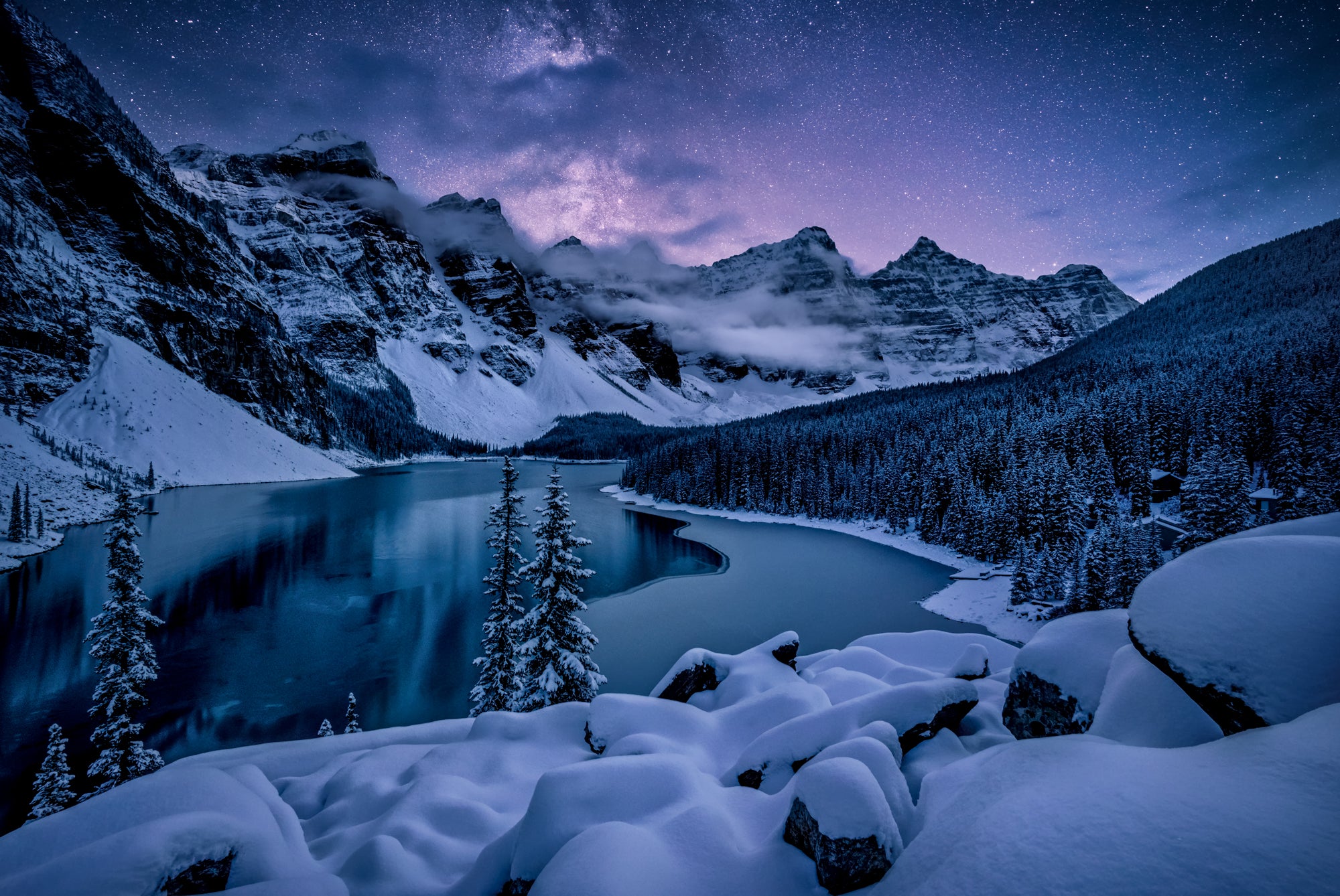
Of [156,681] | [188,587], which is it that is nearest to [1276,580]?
[156,681]

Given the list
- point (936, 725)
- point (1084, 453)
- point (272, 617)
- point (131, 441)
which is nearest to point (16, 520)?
point (272, 617)

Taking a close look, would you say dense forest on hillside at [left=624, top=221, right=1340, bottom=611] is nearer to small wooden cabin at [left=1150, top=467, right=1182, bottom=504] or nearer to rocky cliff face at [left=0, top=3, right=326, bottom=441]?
small wooden cabin at [left=1150, top=467, right=1182, bottom=504]

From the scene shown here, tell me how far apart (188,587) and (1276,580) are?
49.9 meters

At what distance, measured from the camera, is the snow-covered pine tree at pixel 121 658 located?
13727 millimetres

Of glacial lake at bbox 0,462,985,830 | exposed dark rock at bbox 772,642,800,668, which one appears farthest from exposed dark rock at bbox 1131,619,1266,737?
glacial lake at bbox 0,462,985,830

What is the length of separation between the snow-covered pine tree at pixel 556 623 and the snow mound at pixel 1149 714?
41.2ft

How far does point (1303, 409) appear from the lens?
43.9 m

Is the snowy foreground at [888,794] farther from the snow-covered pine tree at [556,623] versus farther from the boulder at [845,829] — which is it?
the snow-covered pine tree at [556,623]

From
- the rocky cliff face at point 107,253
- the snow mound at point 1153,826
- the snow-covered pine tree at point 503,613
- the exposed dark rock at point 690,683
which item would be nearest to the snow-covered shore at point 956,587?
the exposed dark rock at point 690,683

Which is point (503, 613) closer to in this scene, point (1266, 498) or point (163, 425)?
point (1266, 498)

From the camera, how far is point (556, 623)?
16219 millimetres

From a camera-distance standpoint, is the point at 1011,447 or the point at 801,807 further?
the point at 1011,447

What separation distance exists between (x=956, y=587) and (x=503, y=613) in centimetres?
3517

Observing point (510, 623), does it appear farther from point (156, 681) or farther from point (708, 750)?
point (156, 681)
